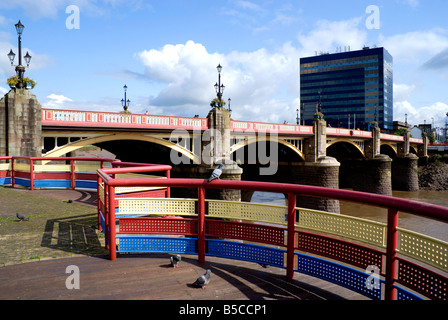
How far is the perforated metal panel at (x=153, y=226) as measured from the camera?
180 inches

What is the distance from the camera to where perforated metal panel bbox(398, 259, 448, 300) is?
2.86 meters

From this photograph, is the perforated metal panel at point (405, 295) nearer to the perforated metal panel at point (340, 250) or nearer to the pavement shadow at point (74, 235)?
the perforated metal panel at point (340, 250)

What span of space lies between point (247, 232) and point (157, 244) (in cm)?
130

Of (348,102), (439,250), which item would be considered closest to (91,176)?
(439,250)

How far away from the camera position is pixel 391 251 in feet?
10.5

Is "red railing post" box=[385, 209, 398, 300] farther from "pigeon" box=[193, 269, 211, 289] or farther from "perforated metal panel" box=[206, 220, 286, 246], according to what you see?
"pigeon" box=[193, 269, 211, 289]

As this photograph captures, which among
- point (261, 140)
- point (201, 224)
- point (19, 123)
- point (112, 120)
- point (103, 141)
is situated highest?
point (112, 120)

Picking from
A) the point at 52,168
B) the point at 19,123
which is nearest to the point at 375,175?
the point at 19,123

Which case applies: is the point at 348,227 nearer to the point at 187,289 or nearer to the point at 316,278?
the point at 316,278

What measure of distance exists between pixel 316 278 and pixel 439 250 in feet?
5.06

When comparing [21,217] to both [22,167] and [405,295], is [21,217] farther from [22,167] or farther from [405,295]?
[405,295]

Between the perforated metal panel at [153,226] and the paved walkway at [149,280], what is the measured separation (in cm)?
39

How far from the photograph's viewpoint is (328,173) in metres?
32.2

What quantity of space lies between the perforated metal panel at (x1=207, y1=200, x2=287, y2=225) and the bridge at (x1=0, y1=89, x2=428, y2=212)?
14.5 m
